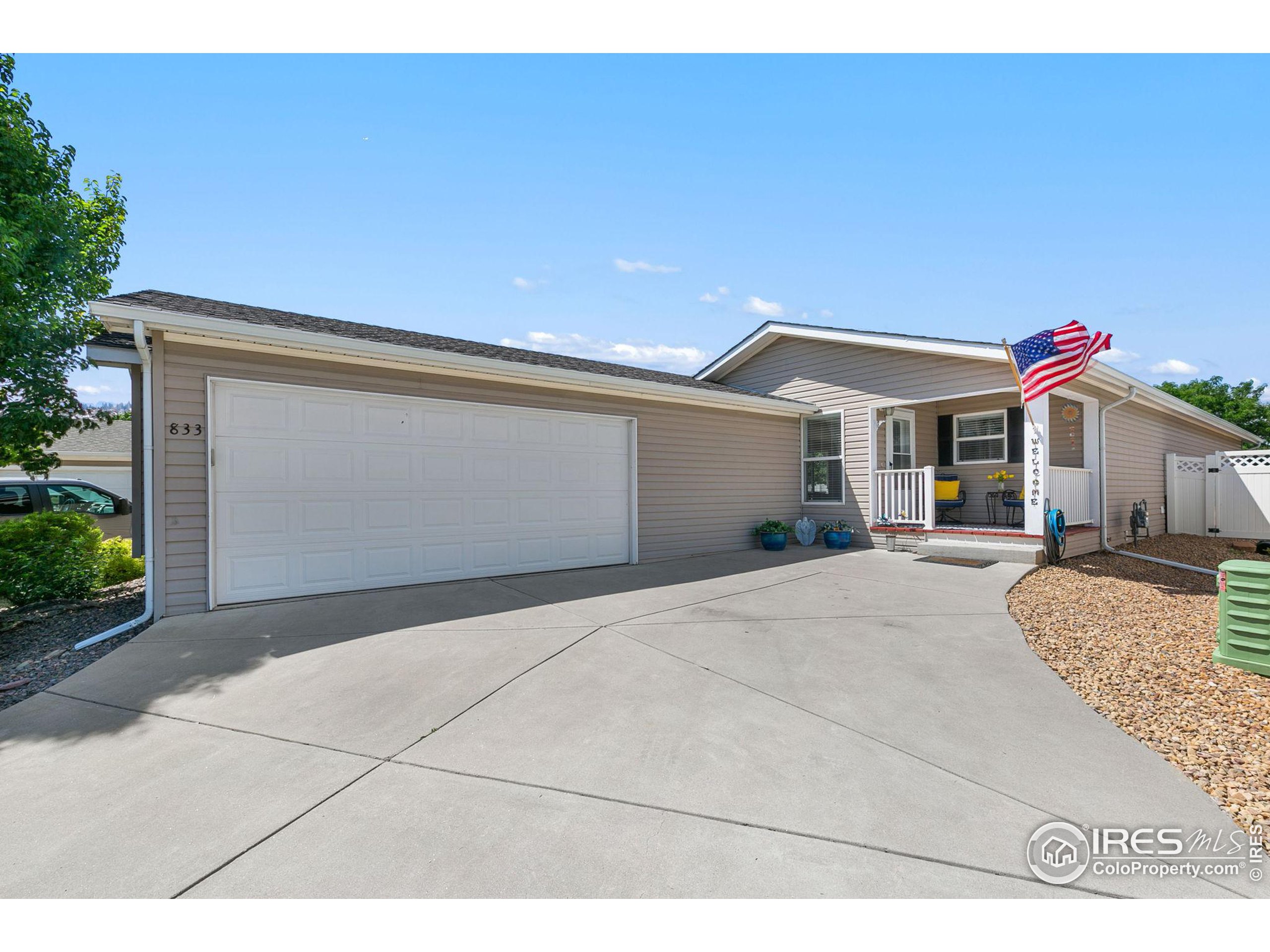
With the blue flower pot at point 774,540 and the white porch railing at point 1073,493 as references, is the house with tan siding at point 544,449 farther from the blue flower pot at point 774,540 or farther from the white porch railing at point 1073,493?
the blue flower pot at point 774,540

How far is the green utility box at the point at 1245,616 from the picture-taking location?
381 centimetres

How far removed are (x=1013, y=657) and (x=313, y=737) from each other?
4812mm

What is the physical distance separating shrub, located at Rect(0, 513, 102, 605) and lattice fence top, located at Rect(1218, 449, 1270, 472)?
2031cm

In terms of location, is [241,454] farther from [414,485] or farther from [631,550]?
[631,550]

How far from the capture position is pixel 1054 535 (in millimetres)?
8344

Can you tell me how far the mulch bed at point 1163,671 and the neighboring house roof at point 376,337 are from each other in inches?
219

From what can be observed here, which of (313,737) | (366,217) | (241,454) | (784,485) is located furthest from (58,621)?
(784,485)

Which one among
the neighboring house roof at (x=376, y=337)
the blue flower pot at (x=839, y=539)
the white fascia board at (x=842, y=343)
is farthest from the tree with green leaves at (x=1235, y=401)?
the neighboring house roof at (x=376, y=337)

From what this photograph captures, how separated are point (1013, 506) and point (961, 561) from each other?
275cm

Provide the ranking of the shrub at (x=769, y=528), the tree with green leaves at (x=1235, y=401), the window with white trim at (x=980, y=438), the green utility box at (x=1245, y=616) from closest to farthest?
the green utility box at (x=1245, y=616) → the shrub at (x=769, y=528) → the window with white trim at (x=980, y=438) → the tree with green leaves at (x=1235, y=401)

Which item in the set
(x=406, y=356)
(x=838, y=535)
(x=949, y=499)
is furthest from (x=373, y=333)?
(x=949, y=499)

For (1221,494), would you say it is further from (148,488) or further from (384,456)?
(148,488)

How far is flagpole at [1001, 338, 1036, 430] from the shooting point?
7825 millimetres

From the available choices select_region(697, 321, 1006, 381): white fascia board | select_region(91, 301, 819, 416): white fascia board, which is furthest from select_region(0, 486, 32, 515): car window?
select_region(697, 321, 1006, 381): white fascia board
